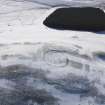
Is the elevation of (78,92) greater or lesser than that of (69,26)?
lesser

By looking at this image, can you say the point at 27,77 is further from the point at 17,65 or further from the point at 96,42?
the point at 96,42

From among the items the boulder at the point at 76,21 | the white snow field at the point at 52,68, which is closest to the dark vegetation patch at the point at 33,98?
the white snow field at the point at 52,68

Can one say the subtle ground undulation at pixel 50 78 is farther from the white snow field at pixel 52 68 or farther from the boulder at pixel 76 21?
the boulder at pixel 76 21

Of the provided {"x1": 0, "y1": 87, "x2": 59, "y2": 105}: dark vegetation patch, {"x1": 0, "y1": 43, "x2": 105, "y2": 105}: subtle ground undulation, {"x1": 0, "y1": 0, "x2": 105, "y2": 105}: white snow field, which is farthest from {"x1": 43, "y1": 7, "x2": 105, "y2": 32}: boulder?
{"x1": 0, "y1": 87, "x2": 59, "y2": 105}: dark vegetation patch

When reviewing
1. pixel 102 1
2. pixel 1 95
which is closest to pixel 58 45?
pixel 1 95

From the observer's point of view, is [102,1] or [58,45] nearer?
[58,45]

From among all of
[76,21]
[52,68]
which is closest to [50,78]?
[52,68]
